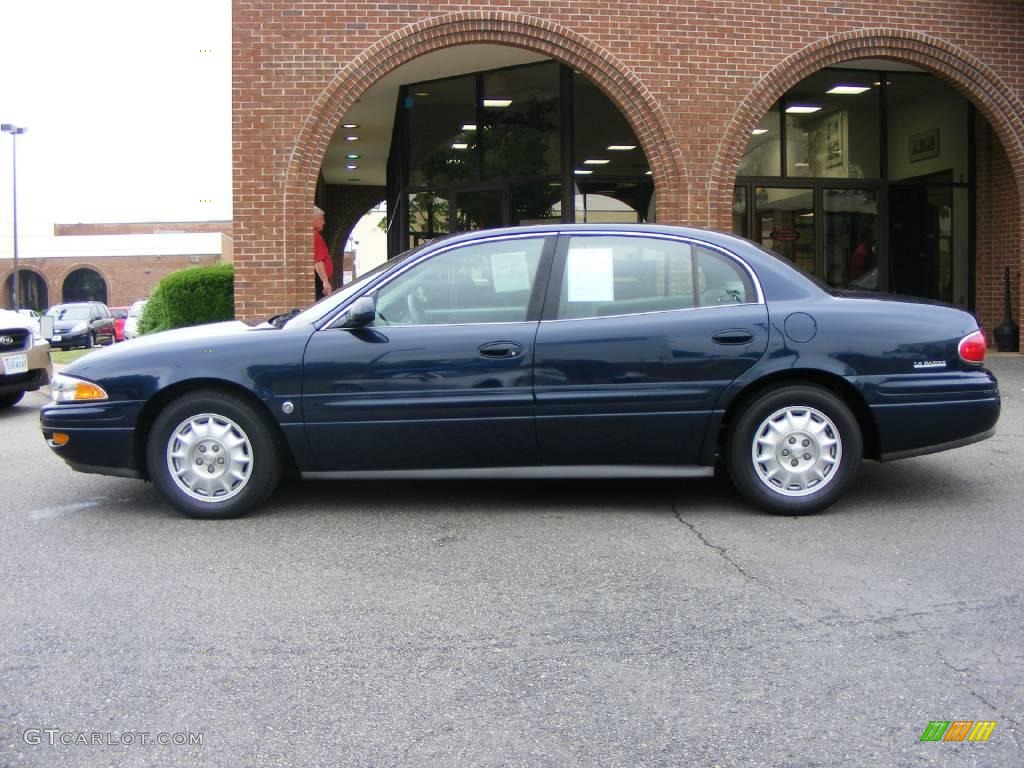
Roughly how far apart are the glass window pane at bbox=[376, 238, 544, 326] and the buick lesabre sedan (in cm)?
1

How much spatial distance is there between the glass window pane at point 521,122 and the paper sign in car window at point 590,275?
9.69 metres

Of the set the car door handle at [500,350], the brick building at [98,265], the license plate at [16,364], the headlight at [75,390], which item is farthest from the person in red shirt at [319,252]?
the brick building at [98,265]

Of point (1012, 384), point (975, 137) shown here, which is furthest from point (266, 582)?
point (975, 137)

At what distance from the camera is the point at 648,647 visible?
12.7ft

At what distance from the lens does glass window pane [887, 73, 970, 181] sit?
1641 cm

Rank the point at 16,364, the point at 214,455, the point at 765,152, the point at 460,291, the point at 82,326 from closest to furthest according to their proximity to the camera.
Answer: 1. the point at 214,455
2. the point at 460,291
3. the point at 16,364
4. the point at 765,152
5. the point at 82,326

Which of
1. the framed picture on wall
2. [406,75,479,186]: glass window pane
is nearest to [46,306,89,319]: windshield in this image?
[406,75,479,186]: glass window pane

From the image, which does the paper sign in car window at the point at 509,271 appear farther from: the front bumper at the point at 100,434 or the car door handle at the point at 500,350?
the front bumper at the point at 100,434

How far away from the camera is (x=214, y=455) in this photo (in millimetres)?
5777

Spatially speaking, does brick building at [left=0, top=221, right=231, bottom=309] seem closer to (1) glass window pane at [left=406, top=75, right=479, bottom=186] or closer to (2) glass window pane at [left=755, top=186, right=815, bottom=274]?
(1) glass window pane at [left=406, top=75, right=479, bottom=186]

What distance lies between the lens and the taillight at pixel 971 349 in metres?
5.84

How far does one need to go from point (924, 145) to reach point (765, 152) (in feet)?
9.00

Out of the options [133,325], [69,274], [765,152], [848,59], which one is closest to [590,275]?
[848,59]

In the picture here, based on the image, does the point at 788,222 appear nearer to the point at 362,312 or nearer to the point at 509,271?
the point at 509,271
